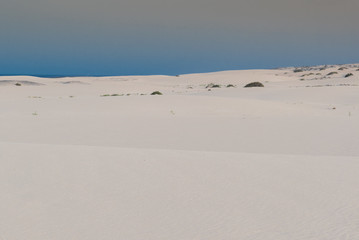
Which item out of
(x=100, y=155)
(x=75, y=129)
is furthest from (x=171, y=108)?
(x=100, y=155)

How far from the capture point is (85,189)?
159 inches

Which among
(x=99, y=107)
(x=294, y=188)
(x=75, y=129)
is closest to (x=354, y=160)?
(x=294, y=188)

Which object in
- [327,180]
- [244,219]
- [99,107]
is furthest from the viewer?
[99,107]

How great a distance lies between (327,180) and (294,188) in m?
0.61

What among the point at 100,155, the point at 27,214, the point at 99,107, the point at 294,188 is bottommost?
the point at 27,214

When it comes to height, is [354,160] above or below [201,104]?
below

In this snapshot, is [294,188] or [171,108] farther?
[171,108]

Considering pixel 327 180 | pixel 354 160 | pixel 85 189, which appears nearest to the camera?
pixel 85 189

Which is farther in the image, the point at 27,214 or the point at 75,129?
the point at 75,129

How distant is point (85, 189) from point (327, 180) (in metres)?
2.86

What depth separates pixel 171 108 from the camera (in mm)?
14844

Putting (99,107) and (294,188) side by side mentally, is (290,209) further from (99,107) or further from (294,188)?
(99,107)

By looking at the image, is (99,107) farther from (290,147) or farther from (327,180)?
(327,180)

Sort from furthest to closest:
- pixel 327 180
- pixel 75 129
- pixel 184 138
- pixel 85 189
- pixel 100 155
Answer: pixel 75 129, pixel 184 138, pixel 100 155, pixel 327 180, pixel 85 189
